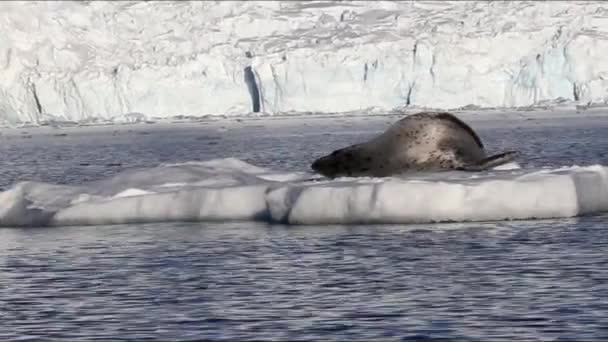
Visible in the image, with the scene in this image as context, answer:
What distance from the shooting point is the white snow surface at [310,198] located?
1327cm

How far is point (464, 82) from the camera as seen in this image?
1956 inches

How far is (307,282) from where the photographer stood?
389 inches

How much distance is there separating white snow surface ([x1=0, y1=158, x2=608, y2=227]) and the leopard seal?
43cm

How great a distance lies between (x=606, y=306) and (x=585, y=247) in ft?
→ 9.38

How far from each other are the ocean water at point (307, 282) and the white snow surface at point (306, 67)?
3633 centimetres

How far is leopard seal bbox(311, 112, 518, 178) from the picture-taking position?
15.0m

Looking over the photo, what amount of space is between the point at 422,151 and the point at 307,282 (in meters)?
5.45

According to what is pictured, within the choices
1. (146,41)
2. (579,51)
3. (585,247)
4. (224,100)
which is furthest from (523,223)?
(146,41)

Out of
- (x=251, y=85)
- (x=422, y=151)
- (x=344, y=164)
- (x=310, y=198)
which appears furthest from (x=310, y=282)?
(x=251, y=85)

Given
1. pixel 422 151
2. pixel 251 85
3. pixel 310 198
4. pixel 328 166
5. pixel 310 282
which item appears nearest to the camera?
pixel 310 282

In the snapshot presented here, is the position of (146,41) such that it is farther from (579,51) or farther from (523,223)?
(523,223)

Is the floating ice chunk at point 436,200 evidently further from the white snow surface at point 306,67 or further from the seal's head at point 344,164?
the white snow surface at point 306,67

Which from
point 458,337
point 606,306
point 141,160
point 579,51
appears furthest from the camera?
point 579,51

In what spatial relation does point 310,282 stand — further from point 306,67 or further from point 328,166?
point 306,67
